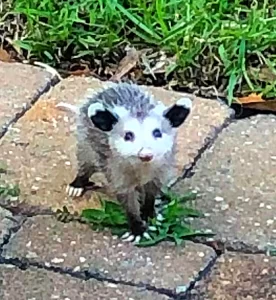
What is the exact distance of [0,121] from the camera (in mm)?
4188

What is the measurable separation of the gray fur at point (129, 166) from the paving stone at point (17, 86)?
624 mm

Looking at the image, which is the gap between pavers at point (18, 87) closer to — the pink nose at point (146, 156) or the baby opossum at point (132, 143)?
the baby opossum at point (132, 143)

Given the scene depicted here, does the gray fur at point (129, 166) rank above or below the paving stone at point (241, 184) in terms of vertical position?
above

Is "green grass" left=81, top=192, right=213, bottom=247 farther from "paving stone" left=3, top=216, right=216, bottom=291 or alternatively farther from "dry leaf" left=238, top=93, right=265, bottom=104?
"dry leaf" left=238, top=93, right=265, bottom=104

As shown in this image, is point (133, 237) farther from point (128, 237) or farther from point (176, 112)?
point (176, 112)

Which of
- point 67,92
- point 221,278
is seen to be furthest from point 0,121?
point 221,278

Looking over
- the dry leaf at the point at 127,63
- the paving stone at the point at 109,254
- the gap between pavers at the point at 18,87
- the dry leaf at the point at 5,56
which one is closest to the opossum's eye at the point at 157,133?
the paving stone at the point at 109,254

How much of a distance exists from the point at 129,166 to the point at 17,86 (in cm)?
108

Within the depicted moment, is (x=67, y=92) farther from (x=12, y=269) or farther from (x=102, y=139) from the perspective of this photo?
(x=12, y=269)

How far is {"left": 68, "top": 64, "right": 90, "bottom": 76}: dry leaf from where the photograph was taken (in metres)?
4.58

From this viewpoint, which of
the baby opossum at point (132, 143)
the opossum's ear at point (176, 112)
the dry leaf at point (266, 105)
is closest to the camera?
the baby opossum at point (132, 143)

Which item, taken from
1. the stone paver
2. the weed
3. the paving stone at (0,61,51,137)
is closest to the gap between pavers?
the paving stone at (0,61,51,137)

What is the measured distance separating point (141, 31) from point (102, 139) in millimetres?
1201

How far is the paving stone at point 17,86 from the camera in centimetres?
426
